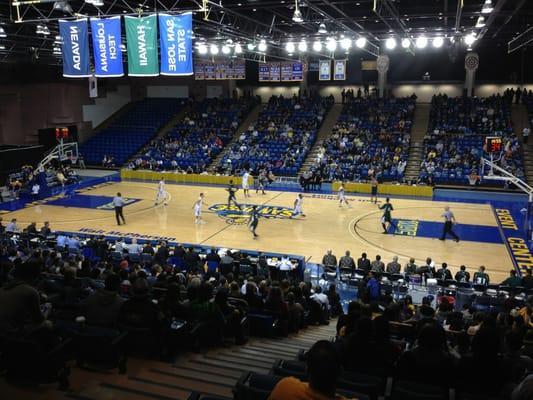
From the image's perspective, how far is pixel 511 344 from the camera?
5473 mm

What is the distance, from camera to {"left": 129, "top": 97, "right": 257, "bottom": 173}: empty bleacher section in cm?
3647

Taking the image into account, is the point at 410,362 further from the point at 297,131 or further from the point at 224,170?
the point at 297,131

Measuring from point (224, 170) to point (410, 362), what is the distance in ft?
99.7

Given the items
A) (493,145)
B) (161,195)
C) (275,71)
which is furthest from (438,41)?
(161,195)

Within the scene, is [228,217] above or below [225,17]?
below

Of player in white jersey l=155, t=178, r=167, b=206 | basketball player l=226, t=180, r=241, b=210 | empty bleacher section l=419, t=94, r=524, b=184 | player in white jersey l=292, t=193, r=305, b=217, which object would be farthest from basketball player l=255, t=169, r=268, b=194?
empty bleacher section l=419, t=94, r=524, b=184

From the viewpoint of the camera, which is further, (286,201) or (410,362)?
(286,201)

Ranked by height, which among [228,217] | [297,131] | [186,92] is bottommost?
[228,217]

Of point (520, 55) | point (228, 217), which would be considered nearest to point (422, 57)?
point (520, 55)

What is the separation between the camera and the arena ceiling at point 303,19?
69.2ft

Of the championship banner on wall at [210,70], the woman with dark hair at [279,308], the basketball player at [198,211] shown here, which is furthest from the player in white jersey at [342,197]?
the championship banner on wall at [210,70]

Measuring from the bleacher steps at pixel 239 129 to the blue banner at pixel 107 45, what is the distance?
19.9 meters

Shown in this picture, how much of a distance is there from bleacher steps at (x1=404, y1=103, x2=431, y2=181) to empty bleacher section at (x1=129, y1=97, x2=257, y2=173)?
14.1 metres

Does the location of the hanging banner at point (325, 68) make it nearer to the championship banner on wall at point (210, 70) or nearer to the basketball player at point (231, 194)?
the championship banner on wall at point (210, 70)
